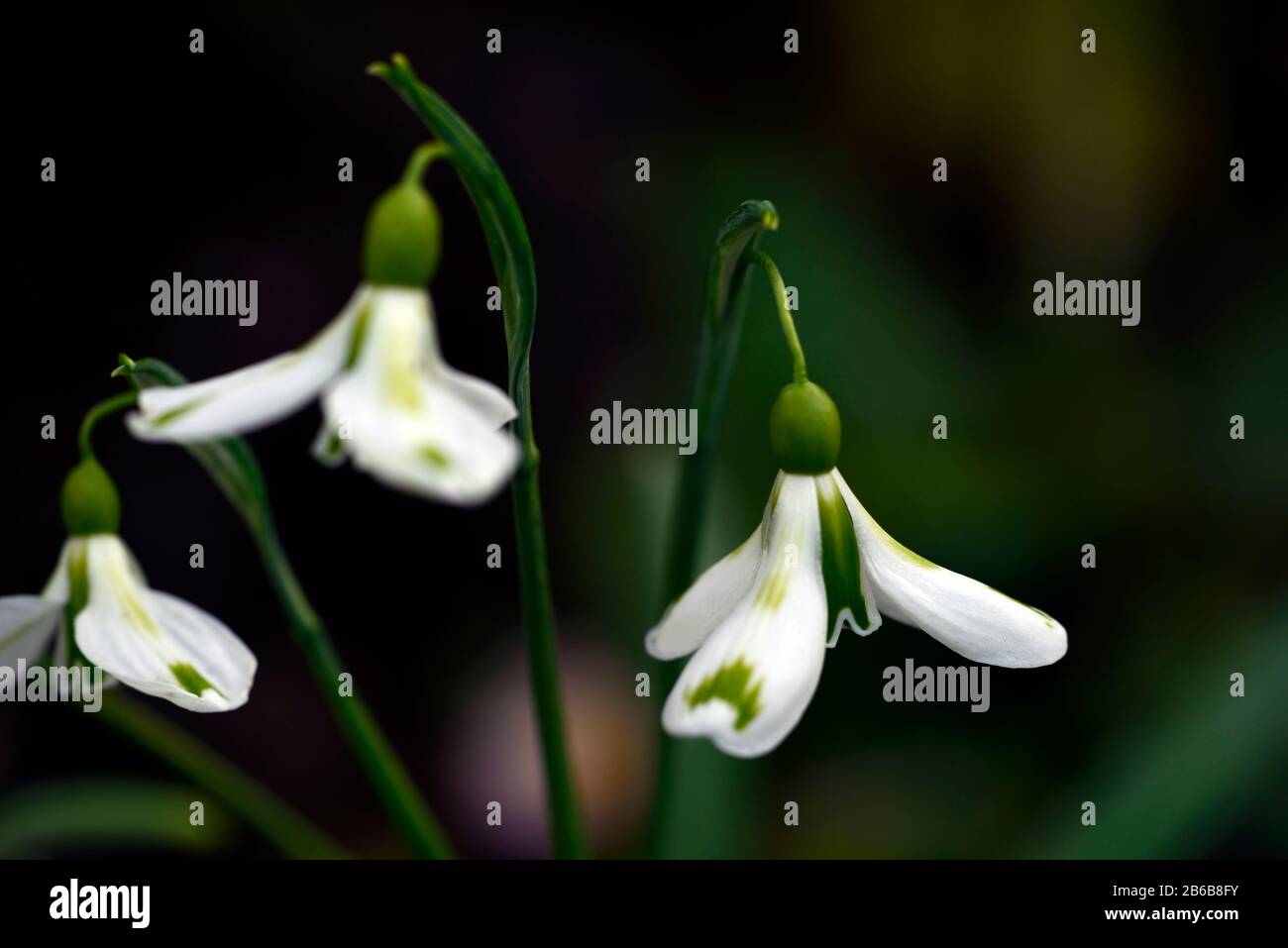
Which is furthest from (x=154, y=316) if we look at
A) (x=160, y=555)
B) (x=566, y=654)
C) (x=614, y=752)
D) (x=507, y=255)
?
(x=507, y=255)

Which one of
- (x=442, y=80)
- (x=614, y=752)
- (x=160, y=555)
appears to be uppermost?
(x=442, y=80)

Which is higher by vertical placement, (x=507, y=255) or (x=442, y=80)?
(x=442, y=80)

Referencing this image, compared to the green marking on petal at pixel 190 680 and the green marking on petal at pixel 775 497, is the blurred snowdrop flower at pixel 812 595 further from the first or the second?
the green marking on petal at pixel 190 680

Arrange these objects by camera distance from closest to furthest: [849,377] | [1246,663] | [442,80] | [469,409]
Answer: [469,409] < [1246,663] < [849,377] < [442,80]

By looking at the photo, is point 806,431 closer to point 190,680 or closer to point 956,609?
point 956,609

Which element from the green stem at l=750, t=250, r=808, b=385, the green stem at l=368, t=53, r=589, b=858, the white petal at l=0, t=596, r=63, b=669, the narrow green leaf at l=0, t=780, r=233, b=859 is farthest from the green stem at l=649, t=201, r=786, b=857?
the narrow green leaf at l=0, t=780, r=233, b=859

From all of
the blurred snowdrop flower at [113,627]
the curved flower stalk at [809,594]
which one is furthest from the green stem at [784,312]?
the blurred snowdrop flower at [113,627]
